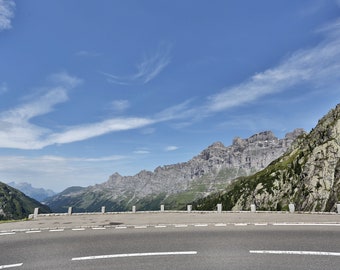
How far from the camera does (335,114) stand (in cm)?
17450

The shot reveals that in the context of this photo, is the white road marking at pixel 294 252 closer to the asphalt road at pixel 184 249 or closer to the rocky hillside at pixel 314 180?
the asphalt road at pixel 184 249

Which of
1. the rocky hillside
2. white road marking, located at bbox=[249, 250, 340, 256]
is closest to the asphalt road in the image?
white road marking, located at bbox=[249, 250, 340, 256]

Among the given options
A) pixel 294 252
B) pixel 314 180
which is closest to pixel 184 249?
pixel 294 252

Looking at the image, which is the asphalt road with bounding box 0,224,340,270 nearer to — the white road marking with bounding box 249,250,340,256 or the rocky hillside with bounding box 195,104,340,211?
the white road marking with bounding box 249,250,340,256

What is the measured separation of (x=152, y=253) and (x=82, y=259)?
342 cm

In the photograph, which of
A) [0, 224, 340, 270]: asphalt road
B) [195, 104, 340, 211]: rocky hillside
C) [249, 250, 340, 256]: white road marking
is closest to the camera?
[0, 224, 340, 270]: asphalt road

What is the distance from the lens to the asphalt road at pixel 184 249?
11.9 meters

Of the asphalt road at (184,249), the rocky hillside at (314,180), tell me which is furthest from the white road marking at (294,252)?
the rocky hillside at (314,180)

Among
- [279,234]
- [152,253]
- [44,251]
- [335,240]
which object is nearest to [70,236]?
[44,251]

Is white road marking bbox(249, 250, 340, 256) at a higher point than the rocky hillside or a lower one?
lower

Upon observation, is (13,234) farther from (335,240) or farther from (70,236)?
(335,240)

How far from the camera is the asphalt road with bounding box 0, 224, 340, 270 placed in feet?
38.9

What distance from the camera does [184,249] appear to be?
14.3 meters

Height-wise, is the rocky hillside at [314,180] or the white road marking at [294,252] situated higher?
the rocky hillside at [314,180]
